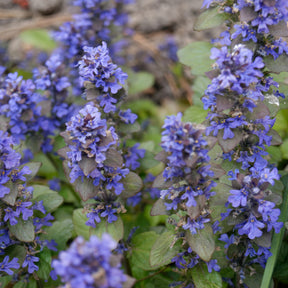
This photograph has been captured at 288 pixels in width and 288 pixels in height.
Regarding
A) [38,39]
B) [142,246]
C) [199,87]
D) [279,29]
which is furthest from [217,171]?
[38,39]

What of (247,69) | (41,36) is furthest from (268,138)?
(41,36)

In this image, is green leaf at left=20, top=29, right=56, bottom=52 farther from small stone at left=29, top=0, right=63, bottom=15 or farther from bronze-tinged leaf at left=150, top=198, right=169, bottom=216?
bronze-tinged leaf at left=150, top=198, right=169, bottom=216

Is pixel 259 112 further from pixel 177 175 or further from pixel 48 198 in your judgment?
pixel 48 198

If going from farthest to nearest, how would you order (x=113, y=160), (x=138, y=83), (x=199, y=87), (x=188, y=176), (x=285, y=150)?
1. (x=138, y=83)
2. (x=199, y=87)
3. (x=285, y=150)
4. (x=113, y=160)
5. (x=188, y=176)

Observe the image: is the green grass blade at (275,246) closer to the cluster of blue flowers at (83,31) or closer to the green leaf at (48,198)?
the green leaf at (48,198)

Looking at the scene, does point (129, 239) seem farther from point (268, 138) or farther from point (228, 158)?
point (268, 138)

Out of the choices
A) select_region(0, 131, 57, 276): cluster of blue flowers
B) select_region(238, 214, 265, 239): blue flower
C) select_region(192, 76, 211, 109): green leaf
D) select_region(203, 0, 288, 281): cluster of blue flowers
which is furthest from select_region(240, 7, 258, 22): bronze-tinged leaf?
select_region(0, 131, 57, 276): cluster of blue flowers

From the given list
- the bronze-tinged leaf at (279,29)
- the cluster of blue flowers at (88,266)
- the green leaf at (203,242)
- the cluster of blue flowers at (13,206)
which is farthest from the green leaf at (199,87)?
the cluster of blue flowers at (88,266)
